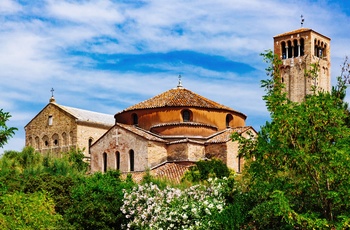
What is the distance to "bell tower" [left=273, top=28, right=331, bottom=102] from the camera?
6041 centimetres

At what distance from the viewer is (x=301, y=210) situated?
14.7 metres

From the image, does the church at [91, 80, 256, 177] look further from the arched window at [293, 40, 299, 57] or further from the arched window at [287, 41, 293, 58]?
the arched window at [287, 41, 293, 58]

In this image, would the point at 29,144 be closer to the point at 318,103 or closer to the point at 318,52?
the point at 318,52

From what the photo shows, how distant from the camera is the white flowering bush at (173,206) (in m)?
17.8

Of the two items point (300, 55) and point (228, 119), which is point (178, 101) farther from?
point (300, 55)

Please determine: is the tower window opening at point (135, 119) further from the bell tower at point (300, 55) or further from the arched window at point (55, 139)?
the bell tower at point (300, 55)

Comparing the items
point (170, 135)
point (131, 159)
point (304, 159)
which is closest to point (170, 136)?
point (170, 135)

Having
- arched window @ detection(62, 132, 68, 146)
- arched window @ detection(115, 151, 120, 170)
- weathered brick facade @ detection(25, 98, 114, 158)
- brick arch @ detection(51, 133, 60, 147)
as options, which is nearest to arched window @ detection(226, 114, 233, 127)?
arched window @ detection(115, 151, 120, 170)

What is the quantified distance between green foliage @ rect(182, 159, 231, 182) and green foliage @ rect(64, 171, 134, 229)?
403 inches

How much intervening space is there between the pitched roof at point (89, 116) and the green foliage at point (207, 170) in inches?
857

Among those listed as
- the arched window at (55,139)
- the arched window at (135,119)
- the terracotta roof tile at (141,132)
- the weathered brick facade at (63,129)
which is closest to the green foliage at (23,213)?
the terracotta roof tile at (141,132)

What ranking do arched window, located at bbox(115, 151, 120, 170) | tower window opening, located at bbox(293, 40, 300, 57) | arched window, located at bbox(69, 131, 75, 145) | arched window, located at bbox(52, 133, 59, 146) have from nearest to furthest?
1. arched window, located at bbox(115, 151, 120, 170)
2. arched window, located at bbox(69, 131, 75, 145)
3. arched window, located at bbox(52, 133, 59, 146)
4. tower window opening, located at bbox(293, 40, 300, 57)

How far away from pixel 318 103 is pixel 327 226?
8.35ft

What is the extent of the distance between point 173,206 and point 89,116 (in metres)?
39.4
